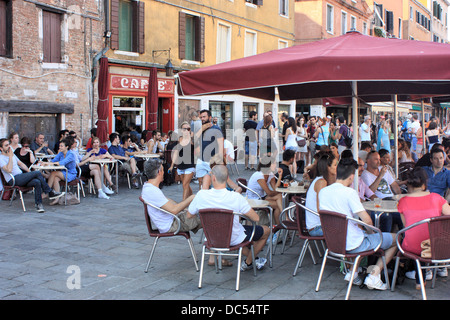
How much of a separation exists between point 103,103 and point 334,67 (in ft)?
31.4

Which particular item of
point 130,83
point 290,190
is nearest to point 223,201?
point 290,190

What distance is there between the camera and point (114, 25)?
15.5 metres

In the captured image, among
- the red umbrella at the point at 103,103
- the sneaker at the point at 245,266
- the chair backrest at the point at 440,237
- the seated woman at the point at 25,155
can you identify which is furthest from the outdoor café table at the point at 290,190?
the red umbrella at the point at 103,103

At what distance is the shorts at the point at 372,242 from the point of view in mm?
4527

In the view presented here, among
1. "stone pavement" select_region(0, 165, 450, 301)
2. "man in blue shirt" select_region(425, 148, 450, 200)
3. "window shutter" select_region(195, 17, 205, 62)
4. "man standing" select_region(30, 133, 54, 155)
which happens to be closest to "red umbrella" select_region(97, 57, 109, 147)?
"man standing" select_region(30, 133, 54, 155)

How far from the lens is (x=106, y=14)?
15.2 metres

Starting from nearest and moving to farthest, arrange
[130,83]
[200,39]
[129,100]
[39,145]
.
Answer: [39,145]
[130,83]
[129,100]
[200,39]

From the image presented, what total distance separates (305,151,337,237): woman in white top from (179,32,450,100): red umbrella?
94cm

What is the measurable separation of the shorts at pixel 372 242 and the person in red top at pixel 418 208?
0.23 metres

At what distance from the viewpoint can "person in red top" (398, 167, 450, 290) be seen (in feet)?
14.5

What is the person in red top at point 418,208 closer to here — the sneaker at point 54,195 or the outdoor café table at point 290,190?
the outdoor café table at point 290,190

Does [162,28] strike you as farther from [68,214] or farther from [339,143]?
[68,214]

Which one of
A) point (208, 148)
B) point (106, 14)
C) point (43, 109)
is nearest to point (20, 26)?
point (43, 109)

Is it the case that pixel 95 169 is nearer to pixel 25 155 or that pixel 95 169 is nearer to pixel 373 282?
pixel 25 155
